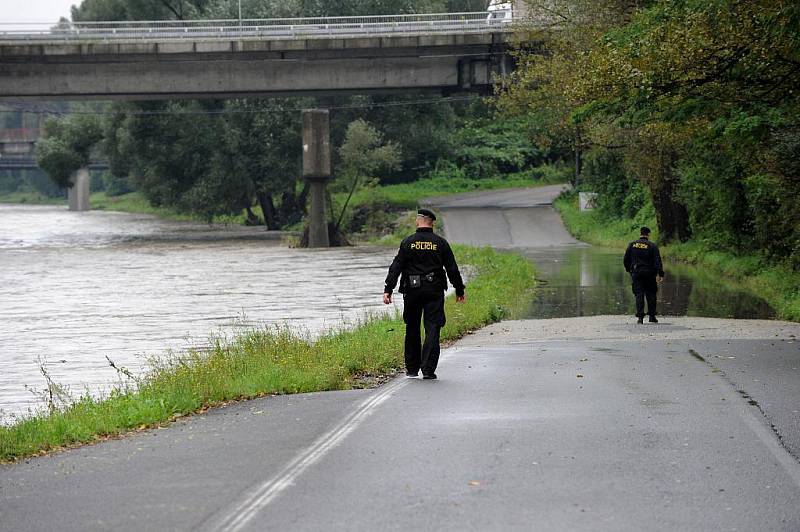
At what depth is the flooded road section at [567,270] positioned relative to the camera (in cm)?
2625

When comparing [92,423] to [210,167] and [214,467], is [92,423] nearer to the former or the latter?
[214,467]

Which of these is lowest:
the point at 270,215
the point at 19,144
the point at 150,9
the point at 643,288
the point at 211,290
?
the point at 270,215

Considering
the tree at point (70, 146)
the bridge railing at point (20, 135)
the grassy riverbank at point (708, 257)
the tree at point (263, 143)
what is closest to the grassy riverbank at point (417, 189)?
the tree at point (263, 143)

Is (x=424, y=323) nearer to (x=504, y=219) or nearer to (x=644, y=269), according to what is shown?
(x=644, y=269)

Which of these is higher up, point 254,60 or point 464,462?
point 254,60

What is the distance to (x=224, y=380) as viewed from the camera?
13.9m

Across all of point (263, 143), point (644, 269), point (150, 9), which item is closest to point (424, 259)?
point (644, 269)

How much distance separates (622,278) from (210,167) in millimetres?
38540

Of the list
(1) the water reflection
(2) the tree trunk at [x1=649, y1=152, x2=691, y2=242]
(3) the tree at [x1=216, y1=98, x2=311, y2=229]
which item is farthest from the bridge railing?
(1) the water reflection

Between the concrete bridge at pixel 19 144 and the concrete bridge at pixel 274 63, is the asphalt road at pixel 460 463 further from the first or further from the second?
the concrete bridge at pixel 19 144

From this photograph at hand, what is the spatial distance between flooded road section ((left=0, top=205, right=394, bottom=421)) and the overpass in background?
7489 mm

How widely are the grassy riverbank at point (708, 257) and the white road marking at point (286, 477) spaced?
47.1 feet

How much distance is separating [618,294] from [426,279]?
16.4 meters

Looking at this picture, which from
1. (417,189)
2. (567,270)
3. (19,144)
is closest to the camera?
(567,270)
